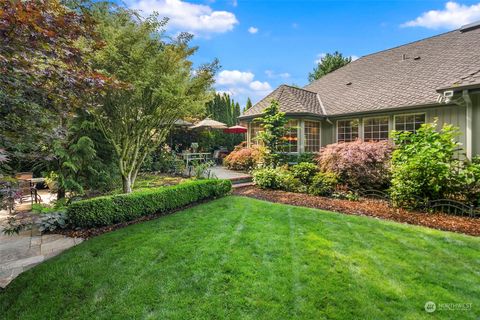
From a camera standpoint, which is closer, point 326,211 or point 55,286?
point 55,286

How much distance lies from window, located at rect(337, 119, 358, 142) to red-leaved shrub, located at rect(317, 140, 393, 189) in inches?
144

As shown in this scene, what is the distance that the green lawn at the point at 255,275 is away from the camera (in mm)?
2562

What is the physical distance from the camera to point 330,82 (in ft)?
48.6

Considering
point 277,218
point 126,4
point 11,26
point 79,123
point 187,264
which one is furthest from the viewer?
point 79,123

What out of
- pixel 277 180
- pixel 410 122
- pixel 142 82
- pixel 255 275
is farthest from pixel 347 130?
pixel 255 275

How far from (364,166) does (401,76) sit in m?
6.59

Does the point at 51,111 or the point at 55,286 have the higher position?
the point at 51,111

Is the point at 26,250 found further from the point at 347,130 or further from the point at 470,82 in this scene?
the point at 347,130

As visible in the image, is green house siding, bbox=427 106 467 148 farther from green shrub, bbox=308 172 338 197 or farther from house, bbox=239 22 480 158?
green shrub, bbox=308 172 338 197

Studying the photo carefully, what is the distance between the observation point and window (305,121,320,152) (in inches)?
476

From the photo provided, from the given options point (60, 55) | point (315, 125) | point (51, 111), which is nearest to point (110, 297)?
point (51, 111)

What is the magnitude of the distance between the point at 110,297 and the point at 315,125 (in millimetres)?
11607

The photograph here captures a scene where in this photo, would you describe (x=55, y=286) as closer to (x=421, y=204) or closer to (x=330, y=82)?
(x=421, y=204)

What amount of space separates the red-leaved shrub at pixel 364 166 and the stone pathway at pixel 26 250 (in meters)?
7.19
